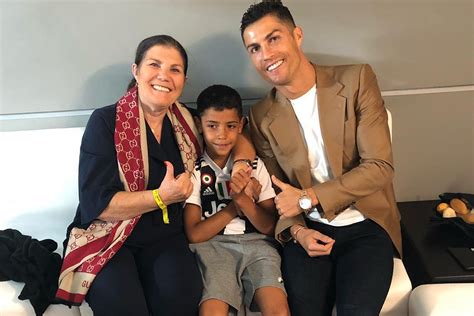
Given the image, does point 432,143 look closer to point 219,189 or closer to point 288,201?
point 288,201

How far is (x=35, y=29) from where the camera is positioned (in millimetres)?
2070

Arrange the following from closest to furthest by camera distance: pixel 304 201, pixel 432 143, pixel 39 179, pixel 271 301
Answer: pixel 271 301 < pixel 304 201 < pixel 39 179 < pixel 432 143

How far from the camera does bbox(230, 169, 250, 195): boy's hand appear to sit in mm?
1775

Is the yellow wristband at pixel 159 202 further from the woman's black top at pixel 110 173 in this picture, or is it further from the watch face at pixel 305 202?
the watch face at pixel 305 202

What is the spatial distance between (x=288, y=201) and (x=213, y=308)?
0.46 m

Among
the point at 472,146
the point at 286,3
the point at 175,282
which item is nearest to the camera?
the point at 175,282

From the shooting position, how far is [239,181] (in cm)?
178

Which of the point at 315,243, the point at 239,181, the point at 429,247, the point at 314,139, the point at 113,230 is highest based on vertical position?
the point at 314,139

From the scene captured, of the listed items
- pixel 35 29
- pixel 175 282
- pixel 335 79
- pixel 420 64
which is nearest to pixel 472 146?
pixel 420 64

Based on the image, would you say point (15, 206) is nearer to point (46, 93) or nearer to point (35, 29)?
point (46, 93)

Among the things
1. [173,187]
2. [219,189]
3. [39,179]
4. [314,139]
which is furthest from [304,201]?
[39,179]

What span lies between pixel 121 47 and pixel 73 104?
1.14 ft

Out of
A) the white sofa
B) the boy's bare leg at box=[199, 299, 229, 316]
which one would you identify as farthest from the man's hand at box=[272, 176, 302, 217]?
the white sofa

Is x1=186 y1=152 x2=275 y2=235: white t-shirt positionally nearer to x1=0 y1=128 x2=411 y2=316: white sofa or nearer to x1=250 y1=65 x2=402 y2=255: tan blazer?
x1=250 y1=65 x2=402 y2=255: tan blazer
